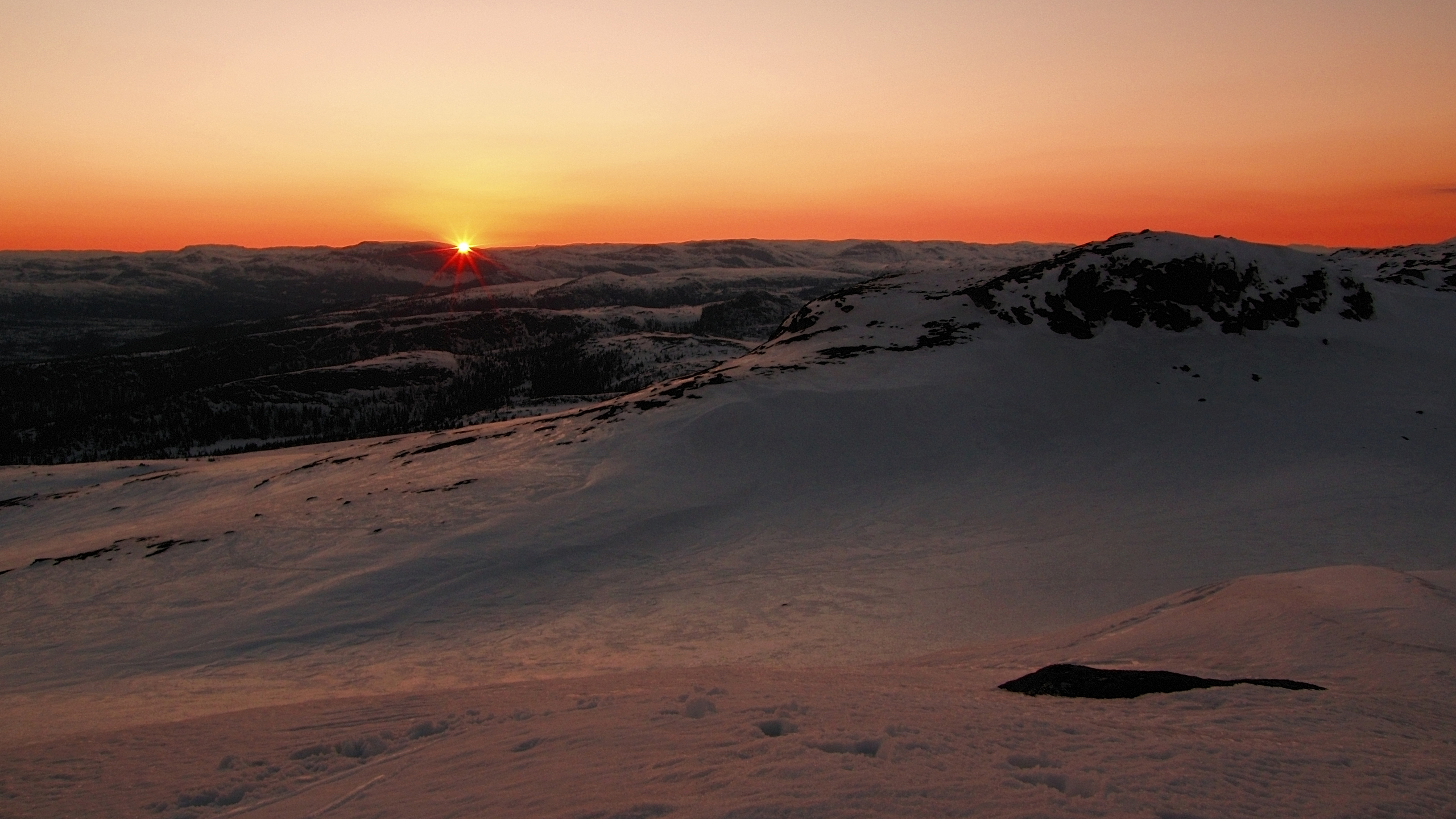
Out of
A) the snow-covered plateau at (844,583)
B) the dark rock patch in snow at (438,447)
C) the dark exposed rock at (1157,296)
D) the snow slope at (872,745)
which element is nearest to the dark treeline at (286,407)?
the dark rock patch in snow at (438,447)

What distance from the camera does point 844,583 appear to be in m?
24.8

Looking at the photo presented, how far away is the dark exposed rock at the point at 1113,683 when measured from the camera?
10.3 metres

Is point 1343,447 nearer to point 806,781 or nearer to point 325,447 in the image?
point 806,781

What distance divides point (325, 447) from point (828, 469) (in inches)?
2184

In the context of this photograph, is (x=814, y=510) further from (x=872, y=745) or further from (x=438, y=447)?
(x=438, y=447)

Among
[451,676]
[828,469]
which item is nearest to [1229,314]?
[828,469]

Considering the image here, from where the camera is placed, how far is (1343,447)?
36156 millimetres

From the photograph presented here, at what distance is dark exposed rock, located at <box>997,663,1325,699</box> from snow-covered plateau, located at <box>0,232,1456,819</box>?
417 mm

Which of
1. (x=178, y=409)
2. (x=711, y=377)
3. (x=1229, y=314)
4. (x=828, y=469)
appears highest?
(x=1229, y=314)

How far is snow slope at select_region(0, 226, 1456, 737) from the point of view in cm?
2158

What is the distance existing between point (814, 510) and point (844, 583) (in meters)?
7.74

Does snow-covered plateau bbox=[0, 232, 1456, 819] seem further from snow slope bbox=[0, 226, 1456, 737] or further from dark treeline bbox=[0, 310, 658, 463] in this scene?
dark treeline bbox=[0, 310, 658, 463]

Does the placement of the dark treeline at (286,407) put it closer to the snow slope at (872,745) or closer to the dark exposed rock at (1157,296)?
the dark exposed rock at (1157,296)

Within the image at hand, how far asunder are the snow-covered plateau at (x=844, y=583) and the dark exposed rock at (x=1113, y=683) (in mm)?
417
